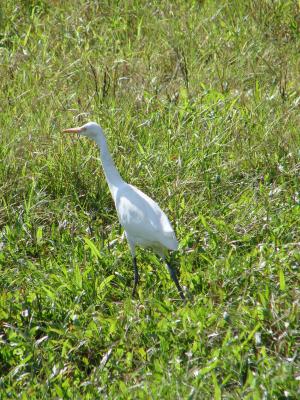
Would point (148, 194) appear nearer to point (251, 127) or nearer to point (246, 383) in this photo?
point (251, 127)

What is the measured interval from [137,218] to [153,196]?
0.71 metres

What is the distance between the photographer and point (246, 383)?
4.08 meters

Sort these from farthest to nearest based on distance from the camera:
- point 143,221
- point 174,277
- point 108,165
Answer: point 108,165 < point 143,221 < point 174,277

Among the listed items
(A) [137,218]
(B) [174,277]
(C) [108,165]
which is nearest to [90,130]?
(C) [108,165]

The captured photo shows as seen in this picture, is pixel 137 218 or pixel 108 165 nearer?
pixel 137 218

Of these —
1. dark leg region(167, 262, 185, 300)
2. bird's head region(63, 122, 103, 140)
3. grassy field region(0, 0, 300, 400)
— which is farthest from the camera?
bird's head region(63, 122, 103, 140)

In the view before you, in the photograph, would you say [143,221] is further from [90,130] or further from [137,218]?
[90,130]

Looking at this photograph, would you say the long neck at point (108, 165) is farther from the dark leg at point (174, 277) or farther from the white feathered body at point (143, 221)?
the dark leg at point (174, 277)

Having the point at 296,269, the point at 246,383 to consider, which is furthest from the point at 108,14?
the point at 246,383

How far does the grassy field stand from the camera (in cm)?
438

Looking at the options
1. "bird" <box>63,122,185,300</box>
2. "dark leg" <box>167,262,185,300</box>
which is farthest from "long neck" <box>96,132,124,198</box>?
"dark leg" <box>167,262,185,300</box>

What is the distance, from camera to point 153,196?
5.84 m

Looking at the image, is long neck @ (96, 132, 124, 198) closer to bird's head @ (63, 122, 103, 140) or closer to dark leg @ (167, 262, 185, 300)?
bird's head @ (63, 122, 103, 140)

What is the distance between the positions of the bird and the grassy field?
16 centimetres
